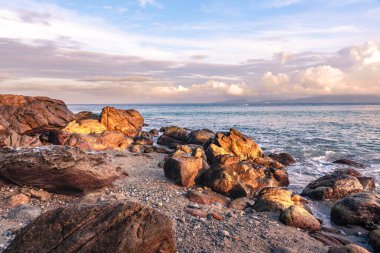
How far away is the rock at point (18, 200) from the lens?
1019 cm

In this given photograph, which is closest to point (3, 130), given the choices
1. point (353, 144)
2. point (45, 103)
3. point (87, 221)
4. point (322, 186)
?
point (45, 103)

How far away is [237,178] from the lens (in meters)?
14.9

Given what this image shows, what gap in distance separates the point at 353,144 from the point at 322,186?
64.9 ft

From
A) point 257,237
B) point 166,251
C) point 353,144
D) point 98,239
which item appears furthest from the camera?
point 353,144

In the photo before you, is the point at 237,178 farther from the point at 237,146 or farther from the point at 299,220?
the point at 237,146

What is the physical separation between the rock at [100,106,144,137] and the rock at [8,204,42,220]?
24.3 m

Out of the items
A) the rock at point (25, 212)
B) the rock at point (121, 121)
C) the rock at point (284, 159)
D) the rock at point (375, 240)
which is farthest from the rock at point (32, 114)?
the rock at point (375, 240)

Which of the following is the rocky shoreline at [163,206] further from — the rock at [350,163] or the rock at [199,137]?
the rock at [199,137]

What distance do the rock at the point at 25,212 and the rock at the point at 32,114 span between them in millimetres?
14431

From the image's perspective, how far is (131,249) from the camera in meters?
5.66

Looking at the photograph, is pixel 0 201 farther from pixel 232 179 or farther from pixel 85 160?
pixel 232 179

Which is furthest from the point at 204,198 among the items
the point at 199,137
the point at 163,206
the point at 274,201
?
the point at 199,137

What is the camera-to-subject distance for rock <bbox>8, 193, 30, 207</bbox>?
10186mm

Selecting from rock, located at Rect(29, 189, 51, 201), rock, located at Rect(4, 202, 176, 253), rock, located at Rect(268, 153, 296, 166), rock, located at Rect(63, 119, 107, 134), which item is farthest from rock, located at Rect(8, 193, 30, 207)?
rock, located at Rect(63, 119, 107, 134)
